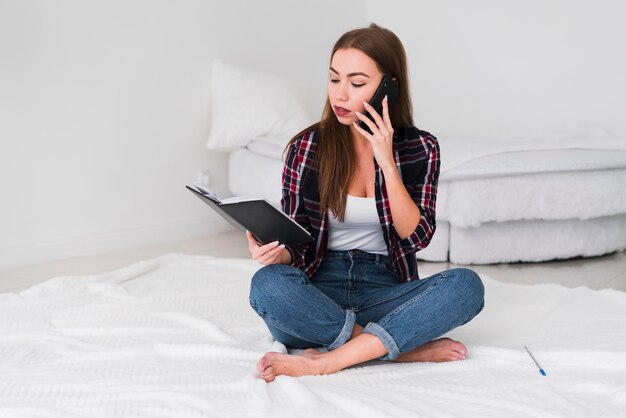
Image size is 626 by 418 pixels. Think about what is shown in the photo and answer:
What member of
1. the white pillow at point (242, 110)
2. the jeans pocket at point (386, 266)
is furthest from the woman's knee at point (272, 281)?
the white pillow at point (242, 110)

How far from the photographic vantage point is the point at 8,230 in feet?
9.62

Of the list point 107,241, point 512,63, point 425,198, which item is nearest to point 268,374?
point 425,198

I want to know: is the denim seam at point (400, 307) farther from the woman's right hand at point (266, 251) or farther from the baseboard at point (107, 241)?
the baseboard at point (107, 241)

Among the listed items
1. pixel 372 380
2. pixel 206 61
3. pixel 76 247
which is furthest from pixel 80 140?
pixel 372 380

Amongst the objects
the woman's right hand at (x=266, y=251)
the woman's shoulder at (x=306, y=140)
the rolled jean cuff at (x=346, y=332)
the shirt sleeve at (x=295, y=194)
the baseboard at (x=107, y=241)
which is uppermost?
the woman's shoulder at (x=306, y=140)

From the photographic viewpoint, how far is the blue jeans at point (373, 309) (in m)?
1.59

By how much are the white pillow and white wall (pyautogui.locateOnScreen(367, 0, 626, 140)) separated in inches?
39.4

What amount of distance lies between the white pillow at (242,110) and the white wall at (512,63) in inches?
39.4

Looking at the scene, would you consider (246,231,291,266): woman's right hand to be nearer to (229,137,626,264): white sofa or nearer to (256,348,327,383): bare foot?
(256,348,327,383): bare foot

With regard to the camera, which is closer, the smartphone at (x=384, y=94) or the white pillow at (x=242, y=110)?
the smartphone at (x=384, y=94)

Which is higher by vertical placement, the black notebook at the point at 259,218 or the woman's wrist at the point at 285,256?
the black notebook at the point at 259,218

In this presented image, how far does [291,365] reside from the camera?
1.59 meters

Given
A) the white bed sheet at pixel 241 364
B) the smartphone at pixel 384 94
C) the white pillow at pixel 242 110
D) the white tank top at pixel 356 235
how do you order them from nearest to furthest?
the white bed sheet at pixel 241 364 → the smartphone at pixel 384 94 → the white tank top at pixel 356 235 → the white pillow at pixel 242 110

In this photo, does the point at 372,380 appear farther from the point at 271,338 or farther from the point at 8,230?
the point at 8,230
